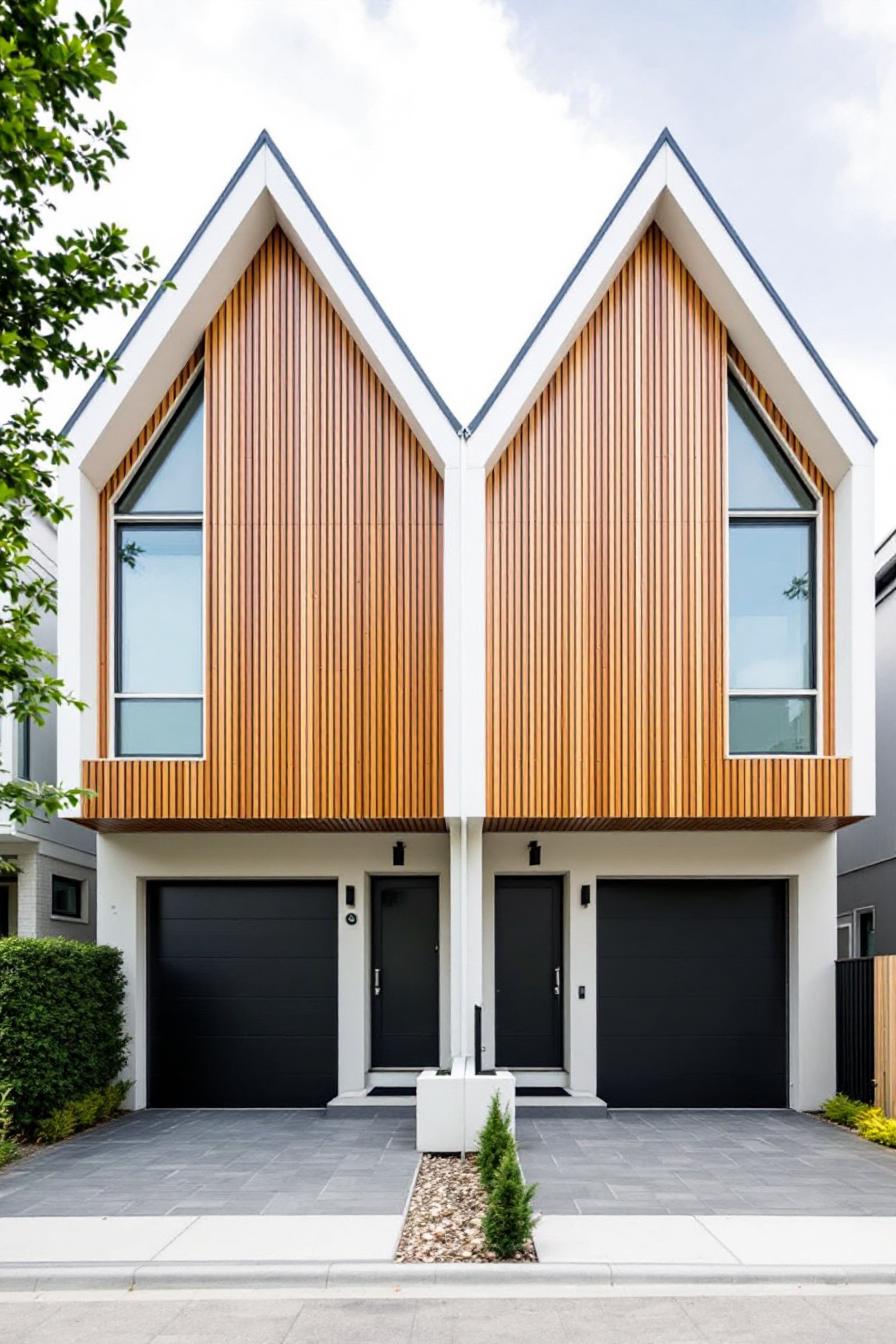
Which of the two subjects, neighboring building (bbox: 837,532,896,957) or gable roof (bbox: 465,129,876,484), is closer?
gable roof (bbox: 465,129,876,484)

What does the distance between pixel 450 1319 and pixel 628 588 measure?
7.09 metres

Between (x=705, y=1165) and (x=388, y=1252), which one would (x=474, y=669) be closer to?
(x=705, y=1165)

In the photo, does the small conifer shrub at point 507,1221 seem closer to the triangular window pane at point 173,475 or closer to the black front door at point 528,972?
the black front door at point 528,972

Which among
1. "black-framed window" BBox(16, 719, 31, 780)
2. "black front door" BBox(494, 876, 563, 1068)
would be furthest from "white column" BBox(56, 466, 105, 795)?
"black front door" BBox(494, 876, 563, 1068)

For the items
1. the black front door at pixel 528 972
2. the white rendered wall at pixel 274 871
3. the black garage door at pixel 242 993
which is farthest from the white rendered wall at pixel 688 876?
the black garage door at pixel 242 993

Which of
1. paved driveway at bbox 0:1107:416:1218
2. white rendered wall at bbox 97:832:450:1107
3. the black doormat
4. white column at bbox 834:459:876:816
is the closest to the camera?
paved driveway at bbox 0:1107:416:1218

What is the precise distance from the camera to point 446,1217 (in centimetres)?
732

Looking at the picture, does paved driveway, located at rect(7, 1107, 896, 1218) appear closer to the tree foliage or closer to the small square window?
the tree foliage

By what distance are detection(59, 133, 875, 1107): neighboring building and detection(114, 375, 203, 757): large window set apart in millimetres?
37

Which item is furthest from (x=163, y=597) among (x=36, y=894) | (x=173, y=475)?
(x=36, y=894)

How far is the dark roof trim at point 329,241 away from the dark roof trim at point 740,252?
0.68m

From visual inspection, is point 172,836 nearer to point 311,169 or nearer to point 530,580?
point 530,580

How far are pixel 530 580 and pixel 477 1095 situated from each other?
488 centimetres

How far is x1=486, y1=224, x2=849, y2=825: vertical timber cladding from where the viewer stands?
427 inches
